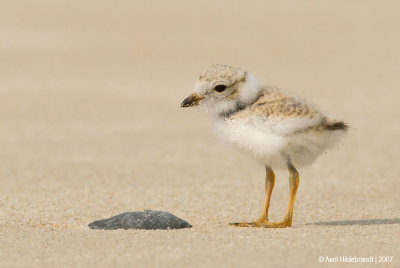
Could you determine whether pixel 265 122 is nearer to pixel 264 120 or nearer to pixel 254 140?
pixel 264 120

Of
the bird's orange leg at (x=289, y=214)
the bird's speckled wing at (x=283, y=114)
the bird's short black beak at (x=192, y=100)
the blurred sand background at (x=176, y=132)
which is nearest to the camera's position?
the blurred sand background at (x=176, y=132)

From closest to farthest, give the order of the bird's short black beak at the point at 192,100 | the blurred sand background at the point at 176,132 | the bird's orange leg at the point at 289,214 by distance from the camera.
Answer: the blurred sand background at the point at 176,132 → the bird's orange leg at the point at 289,214 → the bird's short black beak at the point at 192,100

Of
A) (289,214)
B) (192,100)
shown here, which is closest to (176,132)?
(192,100)

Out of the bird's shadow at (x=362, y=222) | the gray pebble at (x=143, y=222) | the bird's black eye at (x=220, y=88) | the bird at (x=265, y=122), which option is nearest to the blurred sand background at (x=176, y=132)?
the bird's shadow at (x=362, y=222)

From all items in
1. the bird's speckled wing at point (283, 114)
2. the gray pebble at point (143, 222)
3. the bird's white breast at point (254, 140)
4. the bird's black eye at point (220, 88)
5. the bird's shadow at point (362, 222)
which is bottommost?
the gray pebble at point (143, 222)

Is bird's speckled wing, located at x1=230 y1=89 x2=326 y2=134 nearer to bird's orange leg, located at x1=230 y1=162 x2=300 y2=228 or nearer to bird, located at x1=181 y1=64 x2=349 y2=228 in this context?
bird, located at x1=181 y1=64 x2=349 y2=228

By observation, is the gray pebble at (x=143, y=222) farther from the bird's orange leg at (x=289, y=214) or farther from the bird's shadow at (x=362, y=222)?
the bird's shadow at (x=362, y=222)

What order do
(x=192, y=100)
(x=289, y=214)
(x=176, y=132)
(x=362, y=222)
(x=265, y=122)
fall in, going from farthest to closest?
(x=176, y=132), (x=362, y=222), (x=192, y=100), (x=289, y=214), (x=265, y=122)
